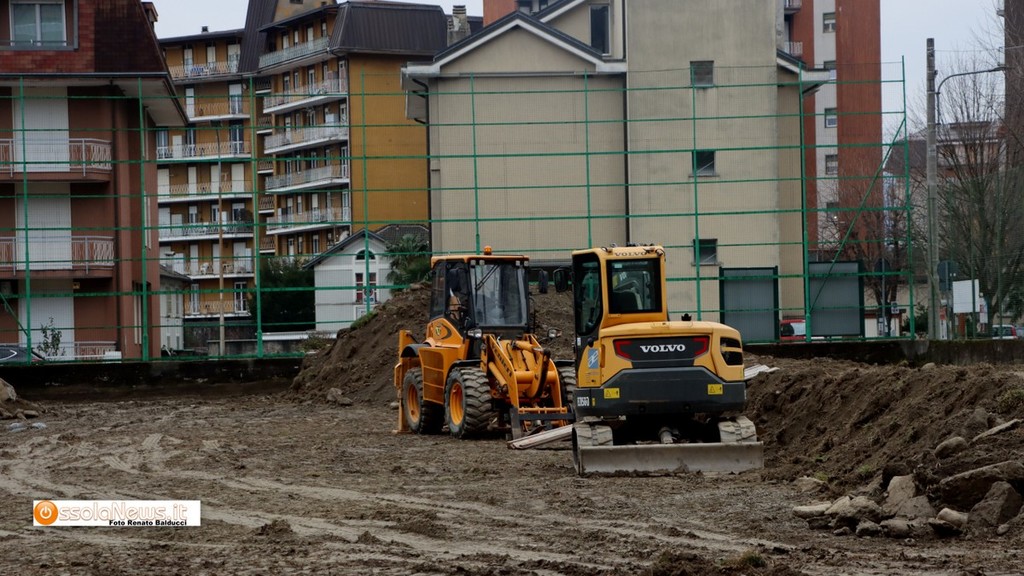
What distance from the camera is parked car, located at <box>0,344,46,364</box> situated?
28.5 meters

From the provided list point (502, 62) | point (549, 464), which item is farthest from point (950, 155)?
point (549, 464)

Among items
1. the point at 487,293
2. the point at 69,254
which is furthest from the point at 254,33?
the point at 487,293

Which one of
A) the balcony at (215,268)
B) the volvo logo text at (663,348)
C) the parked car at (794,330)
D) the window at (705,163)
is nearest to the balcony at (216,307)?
the balcony at (215,268)

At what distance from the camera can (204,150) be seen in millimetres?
82125

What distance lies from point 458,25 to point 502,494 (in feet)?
131

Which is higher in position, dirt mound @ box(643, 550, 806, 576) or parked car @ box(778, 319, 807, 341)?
parked car @ box(778, 319, 807, 341)

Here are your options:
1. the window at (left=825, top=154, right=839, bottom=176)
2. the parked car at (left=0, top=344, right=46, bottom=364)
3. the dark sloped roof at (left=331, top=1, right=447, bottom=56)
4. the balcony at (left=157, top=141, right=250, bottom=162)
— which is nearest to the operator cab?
the parked car at (left=0, top=344, right=46, bottom=364)

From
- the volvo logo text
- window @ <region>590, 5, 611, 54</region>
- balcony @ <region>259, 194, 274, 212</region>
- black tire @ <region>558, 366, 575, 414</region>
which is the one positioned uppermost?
window @ <region>590, 5, 611, 54</region>

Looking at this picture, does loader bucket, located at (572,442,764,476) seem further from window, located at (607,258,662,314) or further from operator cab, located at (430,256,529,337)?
operator cab, located at (430,256,529,337)

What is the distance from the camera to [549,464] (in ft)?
49.1

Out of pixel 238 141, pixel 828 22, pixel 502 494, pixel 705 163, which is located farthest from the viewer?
pixel 238 141

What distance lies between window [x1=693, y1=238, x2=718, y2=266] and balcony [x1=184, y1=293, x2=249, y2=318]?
46.3 feet

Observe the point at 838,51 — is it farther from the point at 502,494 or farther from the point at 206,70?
the point at 502,494

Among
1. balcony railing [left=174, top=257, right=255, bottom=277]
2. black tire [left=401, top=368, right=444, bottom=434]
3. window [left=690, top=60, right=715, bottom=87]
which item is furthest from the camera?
balcony railing [left=174, top=257, right=255, bottom=277]
